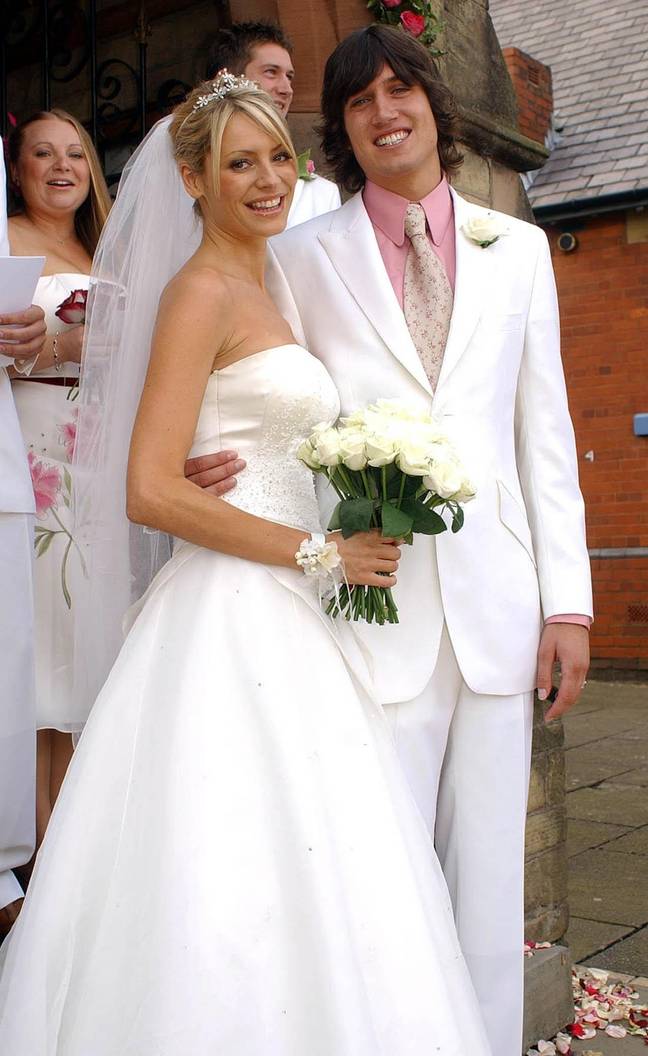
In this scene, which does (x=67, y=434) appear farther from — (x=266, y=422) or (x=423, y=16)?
(x=423, y=16)

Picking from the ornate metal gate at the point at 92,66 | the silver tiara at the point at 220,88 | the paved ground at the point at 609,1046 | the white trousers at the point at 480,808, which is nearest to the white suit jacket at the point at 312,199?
the silver tiara at the point at 220,88

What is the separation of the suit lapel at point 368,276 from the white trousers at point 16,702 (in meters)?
1.08

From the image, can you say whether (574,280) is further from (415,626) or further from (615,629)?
(415,626)

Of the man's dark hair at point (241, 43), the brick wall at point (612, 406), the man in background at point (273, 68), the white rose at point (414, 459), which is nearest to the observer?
the white rose at point (414, 459)

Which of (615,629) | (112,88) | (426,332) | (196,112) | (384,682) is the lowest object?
(615,629)

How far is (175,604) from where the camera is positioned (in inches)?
97.6

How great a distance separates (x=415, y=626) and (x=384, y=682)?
142 mm

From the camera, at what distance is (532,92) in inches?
476

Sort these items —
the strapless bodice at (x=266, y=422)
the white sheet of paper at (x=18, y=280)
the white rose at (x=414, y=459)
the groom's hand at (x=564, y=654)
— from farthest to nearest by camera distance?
the white sheet of paper at (x=18, y=280) → the groom's hand at (x=564, y=654) → the strapless bodice at (x=266, y=422) → the white rose at (x=414, y=459)

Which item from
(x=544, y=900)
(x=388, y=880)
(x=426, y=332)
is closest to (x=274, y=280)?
(x=426, y=332)

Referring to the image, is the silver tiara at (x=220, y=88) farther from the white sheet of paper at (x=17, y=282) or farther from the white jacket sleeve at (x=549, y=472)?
the white jacket sleeve at (x=549, y=472)

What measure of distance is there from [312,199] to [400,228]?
0.92 meters

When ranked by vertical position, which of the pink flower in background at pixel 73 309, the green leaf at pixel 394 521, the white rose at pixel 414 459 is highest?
the pink flower in background at pixel 73 309

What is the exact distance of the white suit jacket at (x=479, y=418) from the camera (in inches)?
107
